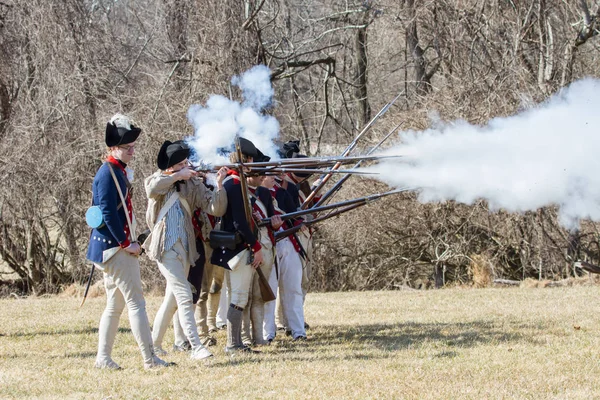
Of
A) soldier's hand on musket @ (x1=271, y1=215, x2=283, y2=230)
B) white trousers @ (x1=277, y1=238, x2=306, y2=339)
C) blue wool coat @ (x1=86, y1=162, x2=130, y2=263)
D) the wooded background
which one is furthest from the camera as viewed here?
the wooded background

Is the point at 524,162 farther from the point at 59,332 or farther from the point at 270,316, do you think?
the point at 59,332

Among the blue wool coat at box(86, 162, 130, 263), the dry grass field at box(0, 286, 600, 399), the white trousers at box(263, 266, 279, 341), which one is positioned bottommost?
the dry grass field at box(0, 286, 600, 399)

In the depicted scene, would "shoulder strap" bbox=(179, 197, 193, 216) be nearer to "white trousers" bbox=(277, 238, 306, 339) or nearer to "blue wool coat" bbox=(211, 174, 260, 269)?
"blue wool coat" bbox=(211, 174, 260, 269)

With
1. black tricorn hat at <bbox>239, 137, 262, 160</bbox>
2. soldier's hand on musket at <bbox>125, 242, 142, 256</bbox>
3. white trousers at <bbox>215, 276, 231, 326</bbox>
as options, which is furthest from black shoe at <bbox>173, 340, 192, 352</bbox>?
black tricorn hat at <bbox>239, 137, 262, 160</bbox>

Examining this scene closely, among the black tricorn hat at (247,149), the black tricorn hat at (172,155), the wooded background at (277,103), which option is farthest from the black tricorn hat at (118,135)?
the wooded background at (277,103)

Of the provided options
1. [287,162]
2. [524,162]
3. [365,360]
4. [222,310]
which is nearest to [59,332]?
[222,310]

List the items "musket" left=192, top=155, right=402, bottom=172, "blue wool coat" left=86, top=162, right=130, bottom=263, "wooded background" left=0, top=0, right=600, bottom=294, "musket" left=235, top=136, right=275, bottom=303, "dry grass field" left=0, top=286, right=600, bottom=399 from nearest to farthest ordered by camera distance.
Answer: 1. "dry grass field" left=0, top=286, right=600, bottom=399
2. "blue wool coat" left=86, top=162, right=130, bottom=263
3. "musket" left=235, top=136, right=275, bottom=303
4. "musket" left=192, top=155, right=402, bottom=172
5. "wooded background" left=0, top=0, right=600, bottom=294

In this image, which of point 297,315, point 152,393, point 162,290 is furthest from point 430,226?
point 152,393

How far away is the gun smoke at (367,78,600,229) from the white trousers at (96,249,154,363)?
112 inches

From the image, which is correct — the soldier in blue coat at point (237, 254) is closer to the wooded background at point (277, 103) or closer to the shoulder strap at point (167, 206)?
the shoulder strap at point (167, 206)

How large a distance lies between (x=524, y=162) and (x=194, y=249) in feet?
10.8

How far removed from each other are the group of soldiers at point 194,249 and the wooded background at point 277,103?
22.2ft

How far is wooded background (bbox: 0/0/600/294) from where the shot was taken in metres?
15.9

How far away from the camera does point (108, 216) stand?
718cm
